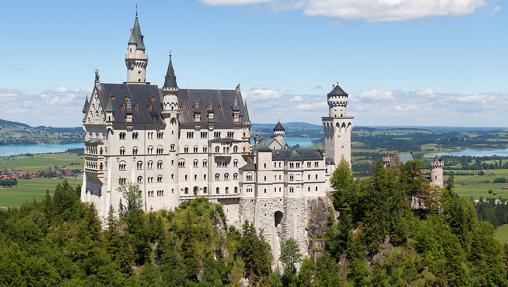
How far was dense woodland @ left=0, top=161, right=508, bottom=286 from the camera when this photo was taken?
95.2 meters

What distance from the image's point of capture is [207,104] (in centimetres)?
11194

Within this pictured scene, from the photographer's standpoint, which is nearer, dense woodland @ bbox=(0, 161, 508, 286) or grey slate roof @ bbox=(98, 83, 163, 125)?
dense woodland @ bbox=(0, 161, 508, 286)

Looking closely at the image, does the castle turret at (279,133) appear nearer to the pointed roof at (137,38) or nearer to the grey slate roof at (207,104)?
the grey slate roof at (207,104)

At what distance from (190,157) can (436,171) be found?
41.1 metres

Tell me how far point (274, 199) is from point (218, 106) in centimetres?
1742

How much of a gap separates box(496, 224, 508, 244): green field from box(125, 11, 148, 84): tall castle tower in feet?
307

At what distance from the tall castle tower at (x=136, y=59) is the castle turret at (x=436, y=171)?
162 feet

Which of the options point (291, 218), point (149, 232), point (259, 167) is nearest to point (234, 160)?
point (259, 167)

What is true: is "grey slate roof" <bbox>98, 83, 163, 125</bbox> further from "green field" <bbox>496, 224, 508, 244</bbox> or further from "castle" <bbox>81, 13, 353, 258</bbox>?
"green field" <bbox>496, 224, 508, 244</bbox>

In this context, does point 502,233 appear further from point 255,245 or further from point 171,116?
point 171,116

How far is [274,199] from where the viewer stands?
110m

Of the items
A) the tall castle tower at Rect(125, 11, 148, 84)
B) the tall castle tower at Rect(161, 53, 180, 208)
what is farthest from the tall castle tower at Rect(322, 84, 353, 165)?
the tall castle tower at Rect(125, 11, 148, 84)

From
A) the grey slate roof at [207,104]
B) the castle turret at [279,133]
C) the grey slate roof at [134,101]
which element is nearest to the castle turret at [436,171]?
the castle turret at [279,133]

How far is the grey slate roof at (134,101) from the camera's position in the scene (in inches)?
4035
